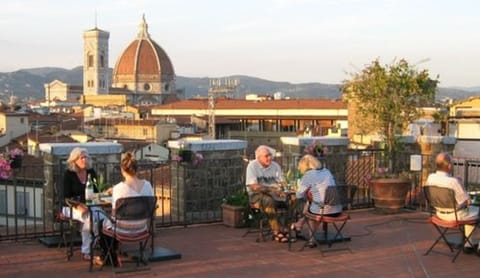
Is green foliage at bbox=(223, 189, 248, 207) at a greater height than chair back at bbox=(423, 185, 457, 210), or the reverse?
chair back at bbox=(423, 185, 457, 210)

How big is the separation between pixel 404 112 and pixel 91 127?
45.8 m

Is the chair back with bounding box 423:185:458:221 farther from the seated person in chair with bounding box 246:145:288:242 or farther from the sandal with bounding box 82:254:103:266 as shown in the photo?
the sandal with bounding box 82:254:103:266

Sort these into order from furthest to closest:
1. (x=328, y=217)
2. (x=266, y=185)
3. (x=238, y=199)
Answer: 1. (x=238, y=199)
2. (x=266, y=185)
3. (x=328, y=217)

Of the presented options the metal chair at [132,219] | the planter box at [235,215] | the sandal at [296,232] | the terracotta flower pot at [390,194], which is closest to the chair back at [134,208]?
the metal chair at [132,219]

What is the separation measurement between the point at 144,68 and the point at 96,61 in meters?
12.1

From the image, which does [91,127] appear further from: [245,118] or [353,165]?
[353,165]

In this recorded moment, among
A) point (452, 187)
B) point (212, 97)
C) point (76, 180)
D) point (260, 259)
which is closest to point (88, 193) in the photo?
point (76, 180)

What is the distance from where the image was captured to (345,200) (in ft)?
26.8

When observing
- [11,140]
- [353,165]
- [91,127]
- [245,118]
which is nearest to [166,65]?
[245,118]

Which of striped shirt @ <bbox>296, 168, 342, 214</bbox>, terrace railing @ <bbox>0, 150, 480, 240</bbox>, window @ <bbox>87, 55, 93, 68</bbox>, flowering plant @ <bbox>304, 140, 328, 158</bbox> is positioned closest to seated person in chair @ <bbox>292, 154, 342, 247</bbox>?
striped shirt @ <bbox>296, 168, 342, 214</bbox>

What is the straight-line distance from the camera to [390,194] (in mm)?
11023

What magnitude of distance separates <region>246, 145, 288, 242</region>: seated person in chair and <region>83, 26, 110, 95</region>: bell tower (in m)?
142

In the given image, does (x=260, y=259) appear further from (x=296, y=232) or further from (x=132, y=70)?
(x=132, y=70)

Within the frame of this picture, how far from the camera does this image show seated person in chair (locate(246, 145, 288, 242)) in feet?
27.7
